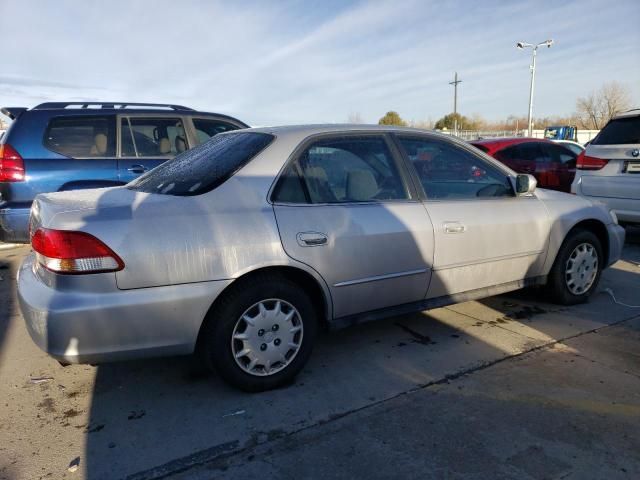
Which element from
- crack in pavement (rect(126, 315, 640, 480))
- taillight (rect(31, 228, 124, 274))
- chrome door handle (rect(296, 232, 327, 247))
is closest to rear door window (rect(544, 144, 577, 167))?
crack in pavement (rect(126, 315, 640, 480))

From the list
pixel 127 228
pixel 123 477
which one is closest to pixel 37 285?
pixel 127 228

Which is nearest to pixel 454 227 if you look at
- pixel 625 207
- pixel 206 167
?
pixel 206 167

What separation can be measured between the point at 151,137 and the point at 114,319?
3623 millimetres

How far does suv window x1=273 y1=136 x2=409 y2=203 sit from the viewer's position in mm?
2908

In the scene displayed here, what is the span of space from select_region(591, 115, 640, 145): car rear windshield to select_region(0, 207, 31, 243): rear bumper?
6.63 metres

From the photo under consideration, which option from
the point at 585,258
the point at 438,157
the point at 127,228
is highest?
the point at 438,157

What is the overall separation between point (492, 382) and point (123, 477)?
2095 millimetres

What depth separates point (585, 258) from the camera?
4246 millimetres

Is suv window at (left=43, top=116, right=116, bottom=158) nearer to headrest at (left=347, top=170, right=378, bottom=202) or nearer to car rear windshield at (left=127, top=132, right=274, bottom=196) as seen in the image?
car rear windshield at (left=127, top=132, right=274, bottom=196)

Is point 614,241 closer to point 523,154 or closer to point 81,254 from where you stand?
point 81,254

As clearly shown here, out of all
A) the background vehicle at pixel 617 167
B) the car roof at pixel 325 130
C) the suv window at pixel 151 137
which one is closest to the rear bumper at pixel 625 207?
the background vehicle at pixel 617 167

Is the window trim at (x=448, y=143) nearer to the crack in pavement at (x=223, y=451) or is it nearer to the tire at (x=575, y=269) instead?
the tire at (x=575, y=269)

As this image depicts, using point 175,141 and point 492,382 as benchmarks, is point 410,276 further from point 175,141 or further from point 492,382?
point 175,141

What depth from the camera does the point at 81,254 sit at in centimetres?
233
